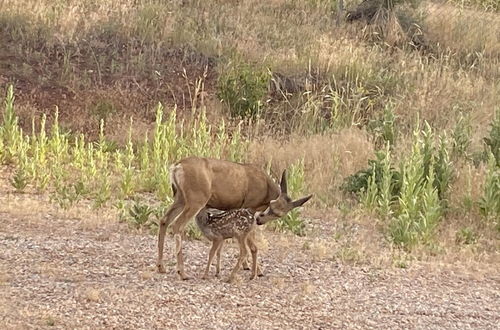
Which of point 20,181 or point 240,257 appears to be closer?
point 240,257

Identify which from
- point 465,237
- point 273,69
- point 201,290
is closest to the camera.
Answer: point 201,290

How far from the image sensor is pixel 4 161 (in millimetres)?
14086

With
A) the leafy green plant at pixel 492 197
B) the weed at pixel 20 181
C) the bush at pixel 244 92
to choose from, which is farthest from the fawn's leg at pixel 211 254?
the bush at pixel 244 92

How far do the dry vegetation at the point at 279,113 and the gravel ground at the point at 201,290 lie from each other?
0.20 metres

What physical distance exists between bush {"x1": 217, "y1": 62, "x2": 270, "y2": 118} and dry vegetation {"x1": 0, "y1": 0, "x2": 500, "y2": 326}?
3 centimetres

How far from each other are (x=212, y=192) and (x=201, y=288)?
1.12 m

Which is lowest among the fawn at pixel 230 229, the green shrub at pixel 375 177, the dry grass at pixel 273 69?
the dry grass at pixel 273 69

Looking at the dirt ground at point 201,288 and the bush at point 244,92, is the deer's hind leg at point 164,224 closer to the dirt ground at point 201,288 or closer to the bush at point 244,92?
the dirt ground at point 201,288

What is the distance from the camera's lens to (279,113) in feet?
58.2

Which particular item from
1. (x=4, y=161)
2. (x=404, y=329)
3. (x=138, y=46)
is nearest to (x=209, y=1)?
(x=138, y=46)

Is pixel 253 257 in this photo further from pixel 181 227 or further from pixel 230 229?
pixel 181 227

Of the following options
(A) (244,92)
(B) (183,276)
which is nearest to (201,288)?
(B) (183,276)

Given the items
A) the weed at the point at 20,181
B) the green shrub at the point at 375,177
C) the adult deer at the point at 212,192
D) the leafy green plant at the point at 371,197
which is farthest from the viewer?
the green shrub at the point at 375,177

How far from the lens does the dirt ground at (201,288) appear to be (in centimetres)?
790
